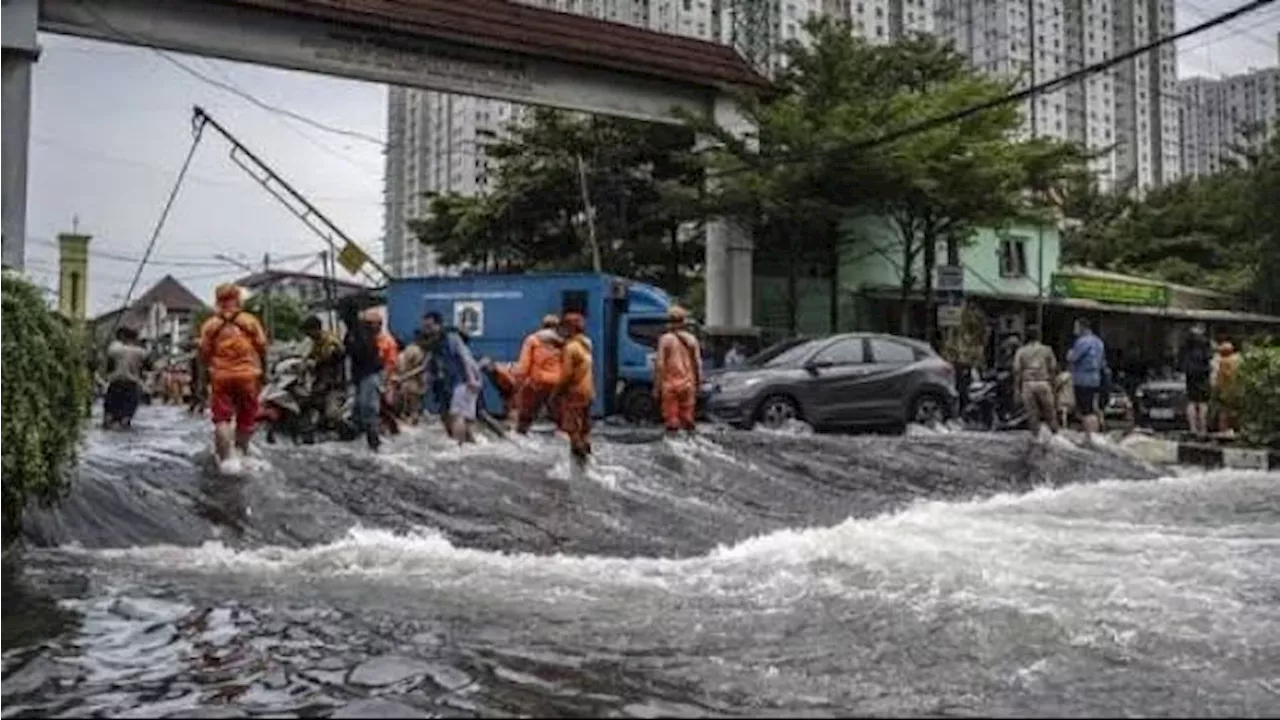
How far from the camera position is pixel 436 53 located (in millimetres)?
23812

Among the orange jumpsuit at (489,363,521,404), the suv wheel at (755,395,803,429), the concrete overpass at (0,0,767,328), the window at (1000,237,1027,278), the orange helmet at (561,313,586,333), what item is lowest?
the suv wheel at (755,395,803,429)

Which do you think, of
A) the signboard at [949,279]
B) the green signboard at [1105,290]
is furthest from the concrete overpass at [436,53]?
the green signboard at [1105,290]

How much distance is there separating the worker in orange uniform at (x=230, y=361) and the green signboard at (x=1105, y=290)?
90.8ft

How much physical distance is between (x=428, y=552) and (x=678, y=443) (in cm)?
599

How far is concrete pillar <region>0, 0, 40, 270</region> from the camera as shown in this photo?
64.6ft

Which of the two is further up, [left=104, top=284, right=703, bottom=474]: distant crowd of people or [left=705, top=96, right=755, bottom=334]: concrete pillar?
[left=705, top=96, right=755, bottom=334]: concrete pillar

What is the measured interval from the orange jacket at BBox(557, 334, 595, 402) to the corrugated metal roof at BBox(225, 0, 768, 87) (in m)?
11.8

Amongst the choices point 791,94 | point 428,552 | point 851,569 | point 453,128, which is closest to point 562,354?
point 428,552

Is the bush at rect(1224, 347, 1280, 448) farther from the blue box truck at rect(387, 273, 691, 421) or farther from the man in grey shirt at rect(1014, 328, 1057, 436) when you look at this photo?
the blue box truck at rect(387, 273, 691, 421)

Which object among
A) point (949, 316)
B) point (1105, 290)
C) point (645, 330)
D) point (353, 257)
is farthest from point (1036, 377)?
point (1105, 290)

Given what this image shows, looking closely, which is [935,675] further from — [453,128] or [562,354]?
[453,128]

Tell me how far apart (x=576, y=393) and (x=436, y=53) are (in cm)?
1261

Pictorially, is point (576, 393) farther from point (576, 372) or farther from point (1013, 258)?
point (1013, 258)

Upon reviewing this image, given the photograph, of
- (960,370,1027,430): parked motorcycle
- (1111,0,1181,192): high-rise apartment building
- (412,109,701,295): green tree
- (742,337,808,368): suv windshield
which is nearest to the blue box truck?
(742,337,808,368): suv windshield
